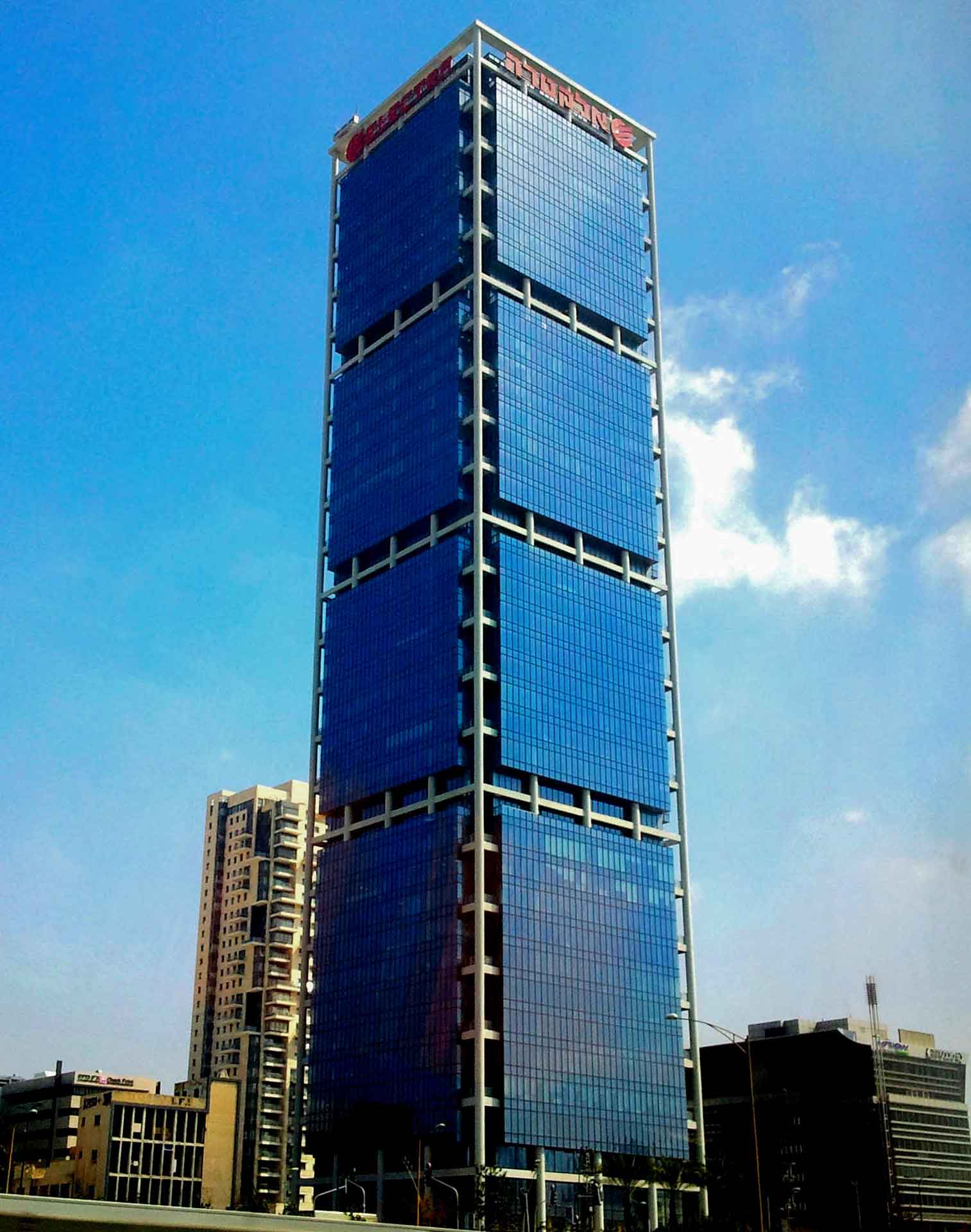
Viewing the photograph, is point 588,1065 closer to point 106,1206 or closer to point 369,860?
point 369,860

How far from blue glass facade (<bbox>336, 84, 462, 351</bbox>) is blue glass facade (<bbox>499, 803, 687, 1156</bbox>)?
67296 mm

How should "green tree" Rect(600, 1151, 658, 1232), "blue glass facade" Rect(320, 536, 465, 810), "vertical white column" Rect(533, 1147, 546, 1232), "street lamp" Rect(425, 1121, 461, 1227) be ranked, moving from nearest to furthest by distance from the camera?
1. "street lamp" Rect(425, 1121, 461, 1227)
2. "vertical white column" Rect(533, 1147, 546, 1232)
3. "green tree" Rect(600, 1151, 658, 1232)
4. "blue glass facade" Rect(320, 536, 465, 810)

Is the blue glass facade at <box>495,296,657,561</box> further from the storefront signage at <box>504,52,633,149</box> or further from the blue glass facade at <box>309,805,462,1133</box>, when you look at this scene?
the blue glass facade at <box>309,805,462,1133</box>

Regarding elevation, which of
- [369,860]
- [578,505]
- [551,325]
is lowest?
[369,860]

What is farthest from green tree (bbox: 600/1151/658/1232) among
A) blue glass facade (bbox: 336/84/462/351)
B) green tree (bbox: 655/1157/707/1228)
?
blue glass facade (bbox: 336/84/462/351)

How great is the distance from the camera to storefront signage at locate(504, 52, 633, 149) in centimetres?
18362

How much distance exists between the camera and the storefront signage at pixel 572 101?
184 meters

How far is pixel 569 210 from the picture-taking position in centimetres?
18400

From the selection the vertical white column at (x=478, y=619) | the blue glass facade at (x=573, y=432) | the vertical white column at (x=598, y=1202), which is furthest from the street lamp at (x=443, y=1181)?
the blue glass facade at (x=573, y=432)

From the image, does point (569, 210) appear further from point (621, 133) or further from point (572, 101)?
point (621, 133)

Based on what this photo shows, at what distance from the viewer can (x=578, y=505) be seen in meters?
172

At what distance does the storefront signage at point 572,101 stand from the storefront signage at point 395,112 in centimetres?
812

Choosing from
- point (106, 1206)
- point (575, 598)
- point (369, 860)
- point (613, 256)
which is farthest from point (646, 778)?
point (106, 1206)

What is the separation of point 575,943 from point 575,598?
3771cm
